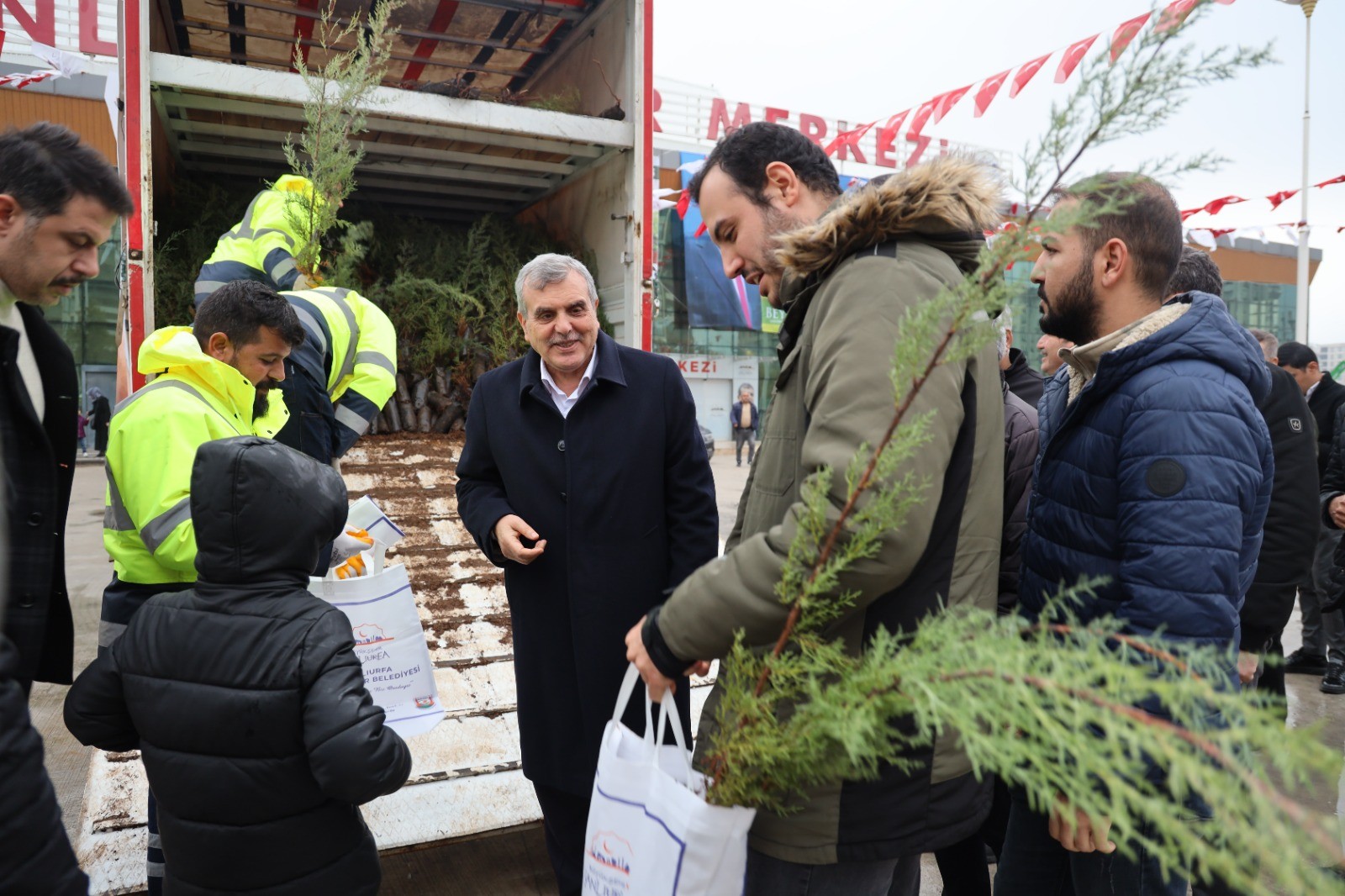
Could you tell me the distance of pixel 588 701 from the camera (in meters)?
2.24

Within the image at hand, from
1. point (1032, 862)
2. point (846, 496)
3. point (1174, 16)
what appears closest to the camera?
point (1174, 16)

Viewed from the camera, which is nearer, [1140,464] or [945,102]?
[1140,464]

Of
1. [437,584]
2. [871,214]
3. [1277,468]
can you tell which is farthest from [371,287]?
[1277,468]

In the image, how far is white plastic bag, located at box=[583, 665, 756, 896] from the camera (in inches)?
47.3

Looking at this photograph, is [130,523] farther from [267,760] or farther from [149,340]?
[267,760]

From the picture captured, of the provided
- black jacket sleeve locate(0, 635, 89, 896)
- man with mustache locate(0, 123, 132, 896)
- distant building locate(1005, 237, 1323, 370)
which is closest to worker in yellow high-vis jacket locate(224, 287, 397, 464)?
man with mustache locate(0, 123, 132, 896)

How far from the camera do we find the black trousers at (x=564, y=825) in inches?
90.9

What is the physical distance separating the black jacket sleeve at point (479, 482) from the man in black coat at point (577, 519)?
1cm

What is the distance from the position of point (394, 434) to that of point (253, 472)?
3103mm

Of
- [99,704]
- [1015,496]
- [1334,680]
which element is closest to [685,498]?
[1015,496]

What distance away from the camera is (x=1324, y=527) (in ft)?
16.0

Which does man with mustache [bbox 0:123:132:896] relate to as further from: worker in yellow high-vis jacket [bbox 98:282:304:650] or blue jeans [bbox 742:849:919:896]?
blue jeans [bbox 742:849:919:896]

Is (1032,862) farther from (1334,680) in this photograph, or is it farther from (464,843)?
(1334,680)

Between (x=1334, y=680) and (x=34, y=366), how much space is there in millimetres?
6320
